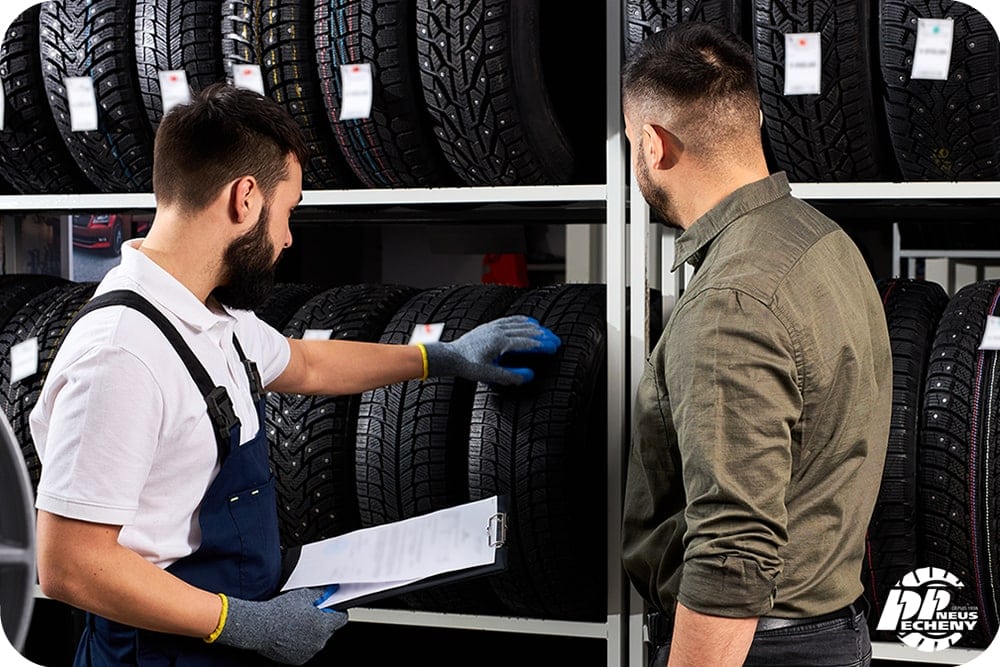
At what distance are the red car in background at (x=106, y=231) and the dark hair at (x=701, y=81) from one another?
3.30m

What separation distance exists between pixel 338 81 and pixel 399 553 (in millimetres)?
1151

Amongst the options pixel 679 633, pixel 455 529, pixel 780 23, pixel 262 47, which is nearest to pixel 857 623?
pixel 679 633

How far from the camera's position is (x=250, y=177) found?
1.94 metres

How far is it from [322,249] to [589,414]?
80.9 inches

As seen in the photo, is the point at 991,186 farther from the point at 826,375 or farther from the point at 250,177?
the point at 250,177

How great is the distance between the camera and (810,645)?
69.0 inches

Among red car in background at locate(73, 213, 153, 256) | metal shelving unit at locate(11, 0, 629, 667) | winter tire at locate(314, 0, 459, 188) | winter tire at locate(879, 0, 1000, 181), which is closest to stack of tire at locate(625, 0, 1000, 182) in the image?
winter tire at locate(879, 0, 1000, 181)

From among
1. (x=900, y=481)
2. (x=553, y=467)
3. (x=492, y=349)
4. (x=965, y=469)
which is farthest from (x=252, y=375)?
(x=965, y=469)

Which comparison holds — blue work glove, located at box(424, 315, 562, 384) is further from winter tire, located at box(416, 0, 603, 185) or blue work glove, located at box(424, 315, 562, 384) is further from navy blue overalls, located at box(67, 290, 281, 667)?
navy blue overalls, located at box(67, 290, 281, 667)

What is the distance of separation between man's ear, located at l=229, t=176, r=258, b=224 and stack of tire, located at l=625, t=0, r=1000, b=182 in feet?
3.07

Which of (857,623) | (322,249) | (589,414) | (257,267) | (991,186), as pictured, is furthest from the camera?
(322,249)

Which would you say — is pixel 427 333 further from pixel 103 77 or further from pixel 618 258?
pixel 103 77

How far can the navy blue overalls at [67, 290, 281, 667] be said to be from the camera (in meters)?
1.87

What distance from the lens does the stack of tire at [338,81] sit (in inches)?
94.0
